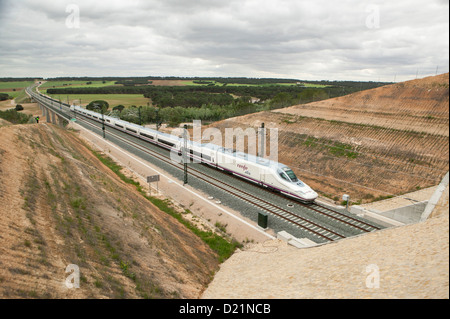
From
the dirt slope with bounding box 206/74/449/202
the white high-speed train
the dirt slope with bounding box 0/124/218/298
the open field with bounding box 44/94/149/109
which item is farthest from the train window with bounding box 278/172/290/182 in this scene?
the open field with bounding box 44/94/149/109

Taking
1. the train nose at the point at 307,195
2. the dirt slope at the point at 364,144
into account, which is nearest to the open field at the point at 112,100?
the dirt slope at the point at 364,144

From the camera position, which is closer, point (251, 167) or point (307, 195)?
point (307, 195)

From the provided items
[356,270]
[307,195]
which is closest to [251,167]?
[307,195]

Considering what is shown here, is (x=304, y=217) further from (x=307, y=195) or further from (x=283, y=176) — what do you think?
(x=283, y=176)

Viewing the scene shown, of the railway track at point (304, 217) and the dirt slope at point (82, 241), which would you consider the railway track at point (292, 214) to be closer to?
the railway track at point (304, 217)

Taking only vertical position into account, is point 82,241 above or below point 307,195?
above

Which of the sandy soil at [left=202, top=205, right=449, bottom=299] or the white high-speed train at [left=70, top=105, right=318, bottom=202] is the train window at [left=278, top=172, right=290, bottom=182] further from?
the sandy soil at [left=202, top=205, right=449, bottom=299]
